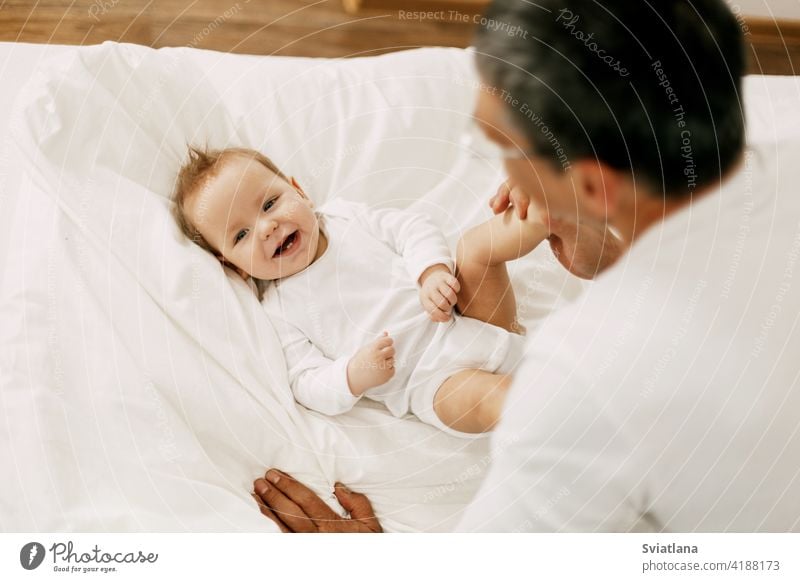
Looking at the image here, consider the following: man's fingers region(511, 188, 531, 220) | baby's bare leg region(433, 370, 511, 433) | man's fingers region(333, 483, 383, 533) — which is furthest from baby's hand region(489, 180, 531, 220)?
man's fingers region(333, 483, 383, 533)

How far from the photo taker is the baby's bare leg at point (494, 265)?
56 cm

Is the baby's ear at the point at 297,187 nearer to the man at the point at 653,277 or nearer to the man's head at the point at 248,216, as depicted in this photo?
the man's head at the point at 248,216

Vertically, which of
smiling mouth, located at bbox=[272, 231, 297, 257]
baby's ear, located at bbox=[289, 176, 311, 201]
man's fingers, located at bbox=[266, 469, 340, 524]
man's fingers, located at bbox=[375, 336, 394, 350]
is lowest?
man's fingers, located at bbox=[266, 469, 340, 524]

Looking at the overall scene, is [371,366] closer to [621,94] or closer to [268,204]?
[268,204]

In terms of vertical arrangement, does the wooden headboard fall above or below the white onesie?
above

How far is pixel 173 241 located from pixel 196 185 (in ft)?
0.15

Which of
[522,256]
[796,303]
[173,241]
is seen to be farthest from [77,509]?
[796,303]

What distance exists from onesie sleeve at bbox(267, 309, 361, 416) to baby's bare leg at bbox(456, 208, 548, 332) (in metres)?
0.10

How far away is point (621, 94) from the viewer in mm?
454

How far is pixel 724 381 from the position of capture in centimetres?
46

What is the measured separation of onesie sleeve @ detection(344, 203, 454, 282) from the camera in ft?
1.83

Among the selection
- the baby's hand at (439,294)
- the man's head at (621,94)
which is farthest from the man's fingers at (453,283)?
the man's head at (621,94)

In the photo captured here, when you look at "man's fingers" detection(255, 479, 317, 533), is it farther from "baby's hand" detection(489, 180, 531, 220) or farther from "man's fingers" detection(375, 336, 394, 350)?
"baby's hand" detection(489, 180, 531, 220)
